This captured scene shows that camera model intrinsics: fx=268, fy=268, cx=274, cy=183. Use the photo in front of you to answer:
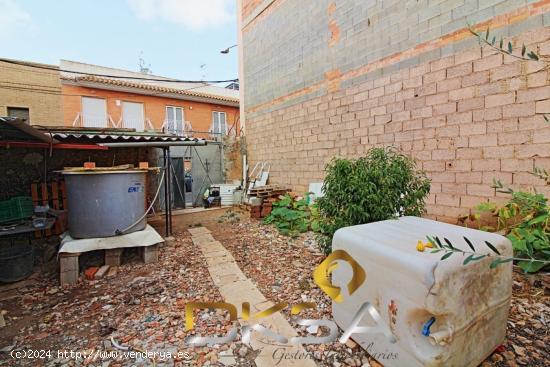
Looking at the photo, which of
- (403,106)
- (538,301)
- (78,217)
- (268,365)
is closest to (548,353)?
(538,301)

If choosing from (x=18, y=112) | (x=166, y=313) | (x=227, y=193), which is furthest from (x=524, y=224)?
(x=18, y=112)

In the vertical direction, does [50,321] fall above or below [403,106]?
below

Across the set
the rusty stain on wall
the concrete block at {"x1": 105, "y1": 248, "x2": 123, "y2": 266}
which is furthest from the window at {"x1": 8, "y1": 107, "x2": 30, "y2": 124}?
the rusty stain on wall

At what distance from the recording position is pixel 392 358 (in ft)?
5.85

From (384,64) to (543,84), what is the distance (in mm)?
2458

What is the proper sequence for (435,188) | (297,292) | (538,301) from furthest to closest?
(435,188)
(297,292)
(538,301)

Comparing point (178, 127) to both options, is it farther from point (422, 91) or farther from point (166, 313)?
point (166, 313)

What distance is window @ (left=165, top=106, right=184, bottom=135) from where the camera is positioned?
53.8 feet

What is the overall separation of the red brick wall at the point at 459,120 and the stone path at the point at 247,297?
3.36m

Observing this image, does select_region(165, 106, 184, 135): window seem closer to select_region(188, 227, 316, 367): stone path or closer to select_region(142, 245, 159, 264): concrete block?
select_region(188, 227, 316, 367): stone path

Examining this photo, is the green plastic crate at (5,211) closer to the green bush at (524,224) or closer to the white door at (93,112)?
the green bush at (524,224)

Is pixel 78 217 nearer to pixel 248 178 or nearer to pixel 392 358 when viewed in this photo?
pixel 392 358

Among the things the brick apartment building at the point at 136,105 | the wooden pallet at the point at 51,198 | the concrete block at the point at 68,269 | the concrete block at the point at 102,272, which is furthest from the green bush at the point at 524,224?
the brick apartment building at the point at 136,105

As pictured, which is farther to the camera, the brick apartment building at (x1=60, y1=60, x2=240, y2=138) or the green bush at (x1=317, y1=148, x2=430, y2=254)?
the brick apartment building at (x1=60, y1=60, x2=240, y2=138)
